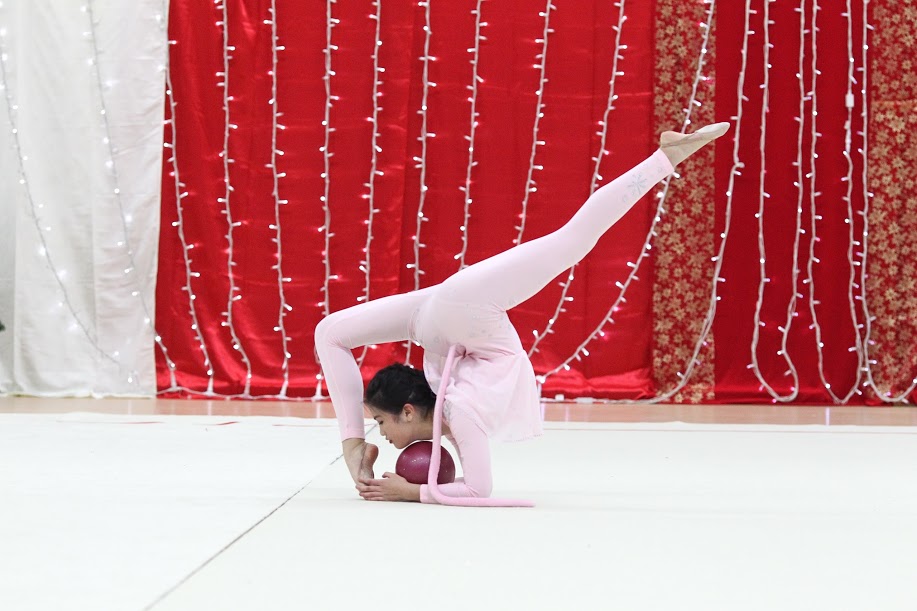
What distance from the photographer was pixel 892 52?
4.60 metres

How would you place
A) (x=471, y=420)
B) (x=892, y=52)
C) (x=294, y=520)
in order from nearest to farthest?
(x=294, y=520), (x=471, y=420), (x=892, y=52)

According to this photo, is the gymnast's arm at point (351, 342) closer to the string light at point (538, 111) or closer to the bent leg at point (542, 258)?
the bent leg at point (542, 258)

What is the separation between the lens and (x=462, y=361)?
2127mm

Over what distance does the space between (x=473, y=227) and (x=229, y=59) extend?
4.17ft

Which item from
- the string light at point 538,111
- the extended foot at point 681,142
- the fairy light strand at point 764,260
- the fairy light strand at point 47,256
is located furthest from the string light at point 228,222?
the extended foot at point 681,142

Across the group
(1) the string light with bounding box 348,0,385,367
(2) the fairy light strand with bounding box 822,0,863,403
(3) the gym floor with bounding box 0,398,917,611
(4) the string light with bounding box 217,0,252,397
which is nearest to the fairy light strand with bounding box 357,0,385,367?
(1) the string light with bounding box 348,0,385,367

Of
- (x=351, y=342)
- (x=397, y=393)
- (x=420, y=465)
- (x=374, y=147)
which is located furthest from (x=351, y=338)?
(x=374, y=147)

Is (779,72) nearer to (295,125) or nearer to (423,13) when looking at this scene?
(423,13)

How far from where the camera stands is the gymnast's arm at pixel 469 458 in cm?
199

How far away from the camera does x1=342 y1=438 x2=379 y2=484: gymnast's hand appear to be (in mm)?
2088

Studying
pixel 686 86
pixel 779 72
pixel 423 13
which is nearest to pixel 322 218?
pixel 423 13

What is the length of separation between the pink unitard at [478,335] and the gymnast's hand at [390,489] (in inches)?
1.0

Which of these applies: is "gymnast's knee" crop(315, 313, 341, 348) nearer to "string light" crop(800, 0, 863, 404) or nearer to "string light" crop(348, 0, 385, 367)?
"string light" crop(348, 0, 385, 367)

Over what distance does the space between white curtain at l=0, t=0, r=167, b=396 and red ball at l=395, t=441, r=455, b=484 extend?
112 inches
